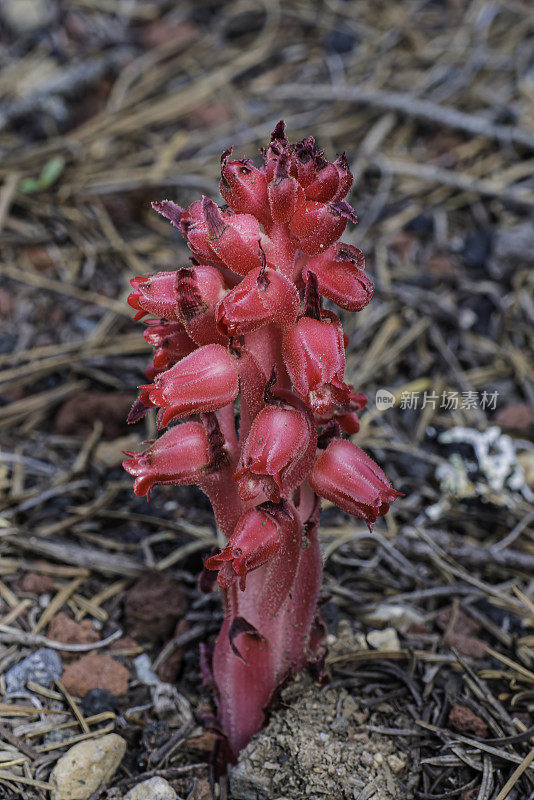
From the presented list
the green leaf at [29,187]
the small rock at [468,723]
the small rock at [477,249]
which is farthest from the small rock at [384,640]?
the green leaf at [29,187]

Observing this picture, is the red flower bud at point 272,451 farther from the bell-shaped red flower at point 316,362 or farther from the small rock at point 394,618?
the small rock at point 394,618

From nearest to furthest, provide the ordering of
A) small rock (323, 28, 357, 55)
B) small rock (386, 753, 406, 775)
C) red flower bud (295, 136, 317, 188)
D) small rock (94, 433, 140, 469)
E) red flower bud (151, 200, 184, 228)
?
1. red flower bud (295, 136, 317, 188)
2. red flower bud (151, 200, 184, 228)
3. small rock (386, 753, 406, 775)
4. small rock (94, 433, 140, 469)
5. small rock (323, 28, 357, 55)

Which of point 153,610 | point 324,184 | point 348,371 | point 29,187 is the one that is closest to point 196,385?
point 324,184

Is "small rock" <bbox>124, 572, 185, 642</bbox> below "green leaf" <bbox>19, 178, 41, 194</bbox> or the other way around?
below

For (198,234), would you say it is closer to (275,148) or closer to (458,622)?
(275,148)

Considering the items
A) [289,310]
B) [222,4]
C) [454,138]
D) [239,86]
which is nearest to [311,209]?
[289,310]

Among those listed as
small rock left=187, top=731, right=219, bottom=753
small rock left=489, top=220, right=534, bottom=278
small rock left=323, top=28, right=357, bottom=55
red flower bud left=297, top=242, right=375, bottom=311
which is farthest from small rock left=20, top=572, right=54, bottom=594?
small rock left=323, top=28, right=357, bottom=55

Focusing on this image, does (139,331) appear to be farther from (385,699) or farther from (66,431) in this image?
(385,699)

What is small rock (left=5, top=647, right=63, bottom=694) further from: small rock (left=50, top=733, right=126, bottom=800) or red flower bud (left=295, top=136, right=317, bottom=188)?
red flower bud (left=295, top=136, right=317, bottom=188)
